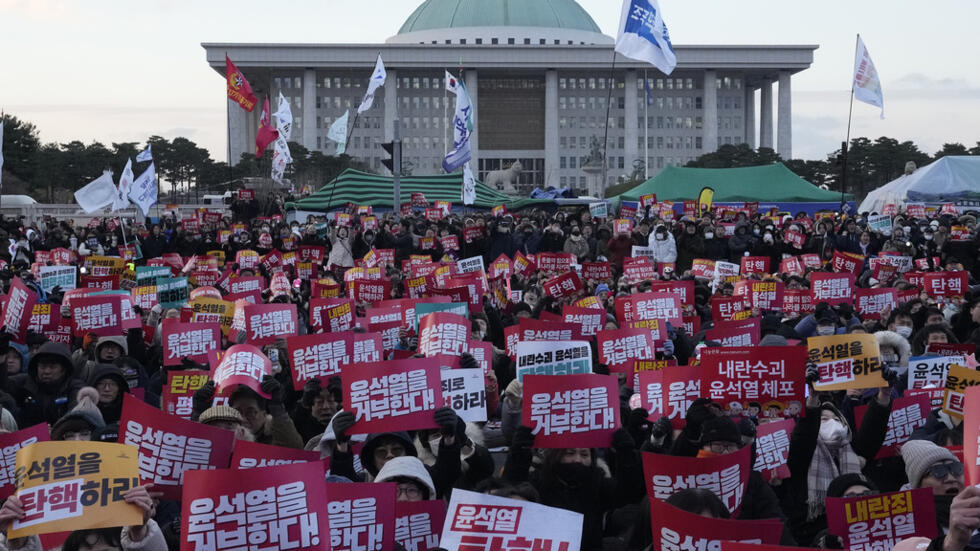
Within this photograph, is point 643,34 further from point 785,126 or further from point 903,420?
point 785,126

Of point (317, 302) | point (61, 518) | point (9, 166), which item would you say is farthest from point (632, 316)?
point (9, 166)

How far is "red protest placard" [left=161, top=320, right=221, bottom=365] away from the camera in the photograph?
26.6ft

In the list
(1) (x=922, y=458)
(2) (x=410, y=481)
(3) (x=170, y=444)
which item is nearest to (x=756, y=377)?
(1) (x=922, y=458)

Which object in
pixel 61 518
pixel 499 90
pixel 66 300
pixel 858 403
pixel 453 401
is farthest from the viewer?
pixel 499 90

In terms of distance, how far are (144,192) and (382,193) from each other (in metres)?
14.4

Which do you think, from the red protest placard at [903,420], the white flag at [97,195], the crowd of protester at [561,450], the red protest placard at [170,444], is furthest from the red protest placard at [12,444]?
the white flag at [97,195]

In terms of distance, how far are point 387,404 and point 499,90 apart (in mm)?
107023

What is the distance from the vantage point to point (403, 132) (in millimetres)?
113312

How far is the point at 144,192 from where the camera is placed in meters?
18.3

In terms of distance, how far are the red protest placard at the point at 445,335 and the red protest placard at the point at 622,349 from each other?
95 centimetres

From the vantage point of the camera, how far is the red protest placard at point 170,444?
4.62 meters

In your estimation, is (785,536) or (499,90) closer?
(785,536)

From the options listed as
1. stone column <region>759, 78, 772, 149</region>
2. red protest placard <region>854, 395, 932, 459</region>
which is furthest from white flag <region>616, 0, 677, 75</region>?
stone column <region>759, 78, 772, 149</region>

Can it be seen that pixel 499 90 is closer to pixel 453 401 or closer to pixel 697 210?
pixel 697 210
